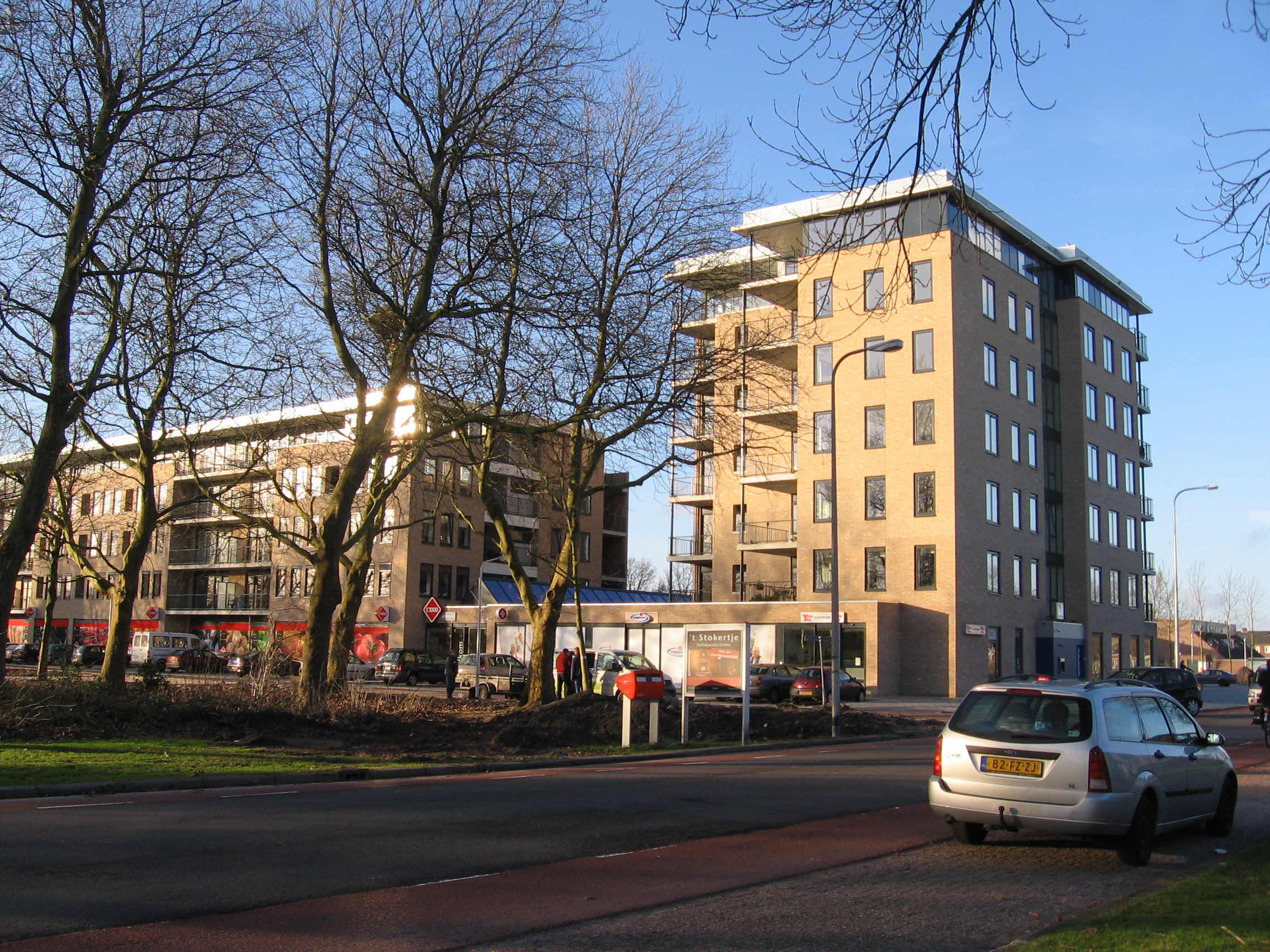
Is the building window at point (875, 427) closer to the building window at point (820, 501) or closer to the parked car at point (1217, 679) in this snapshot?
the building window at point (820, 501)

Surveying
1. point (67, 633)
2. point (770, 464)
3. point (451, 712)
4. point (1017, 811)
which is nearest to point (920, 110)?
point (1017, 811)

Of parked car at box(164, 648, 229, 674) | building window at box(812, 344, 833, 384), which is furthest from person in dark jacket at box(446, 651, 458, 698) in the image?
building window at box(812, 344, 833, 384)

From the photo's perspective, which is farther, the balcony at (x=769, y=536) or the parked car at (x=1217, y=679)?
the parked car at (x=1217, y=679)

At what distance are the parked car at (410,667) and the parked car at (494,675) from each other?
9.60 m

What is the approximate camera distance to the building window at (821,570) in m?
47.4

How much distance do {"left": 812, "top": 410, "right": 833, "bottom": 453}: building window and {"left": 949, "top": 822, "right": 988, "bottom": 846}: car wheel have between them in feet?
124

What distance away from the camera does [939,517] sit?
4447 centimetres

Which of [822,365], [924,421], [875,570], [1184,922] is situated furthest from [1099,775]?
[822,365]

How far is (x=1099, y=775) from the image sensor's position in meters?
8.84

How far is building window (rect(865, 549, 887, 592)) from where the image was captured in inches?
1813

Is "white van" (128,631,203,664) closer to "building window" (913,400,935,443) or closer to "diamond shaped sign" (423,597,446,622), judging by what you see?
"diamond shaped sign" (423,597,446,622)

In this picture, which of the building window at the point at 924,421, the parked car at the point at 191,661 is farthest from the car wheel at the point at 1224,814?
the parked car at the point at 191,661

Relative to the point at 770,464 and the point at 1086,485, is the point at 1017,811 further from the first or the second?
A: the point at 1086,485

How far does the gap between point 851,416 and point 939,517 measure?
19.2 feet
